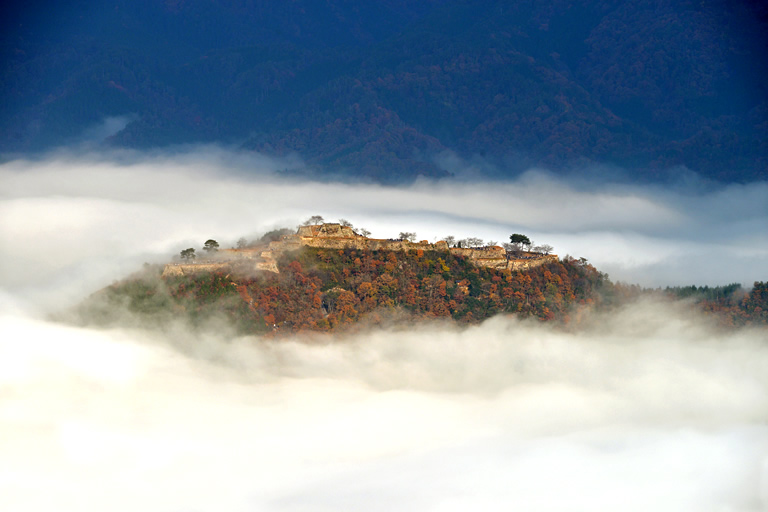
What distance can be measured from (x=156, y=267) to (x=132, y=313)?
4.33 meters

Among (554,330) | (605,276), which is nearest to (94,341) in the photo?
(554,330)

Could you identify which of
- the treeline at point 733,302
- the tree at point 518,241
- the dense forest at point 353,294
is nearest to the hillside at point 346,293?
the dense forest at point 353,294

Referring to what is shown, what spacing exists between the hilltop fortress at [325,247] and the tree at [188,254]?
1.27m

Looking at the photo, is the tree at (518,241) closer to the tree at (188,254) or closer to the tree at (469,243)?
the tree at (469,243)

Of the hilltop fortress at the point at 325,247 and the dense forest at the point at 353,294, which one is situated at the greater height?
the hilltop fortress at the point at 325,247

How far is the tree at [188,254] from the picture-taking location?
8969 cm

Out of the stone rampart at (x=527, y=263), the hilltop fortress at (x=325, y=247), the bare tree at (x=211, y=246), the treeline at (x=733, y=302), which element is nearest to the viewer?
the hilltop fortress at (x=325, y=247)

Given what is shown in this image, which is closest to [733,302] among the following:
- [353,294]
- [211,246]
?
[353,294]

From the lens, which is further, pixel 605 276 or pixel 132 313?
pixel 605 276

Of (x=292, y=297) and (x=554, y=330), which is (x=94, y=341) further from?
(x=554, y=330)

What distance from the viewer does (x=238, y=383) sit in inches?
3438

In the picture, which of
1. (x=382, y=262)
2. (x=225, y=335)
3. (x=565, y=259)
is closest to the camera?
(x=225, y=335)

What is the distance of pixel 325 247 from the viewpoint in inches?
3656

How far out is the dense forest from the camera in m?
86.9
